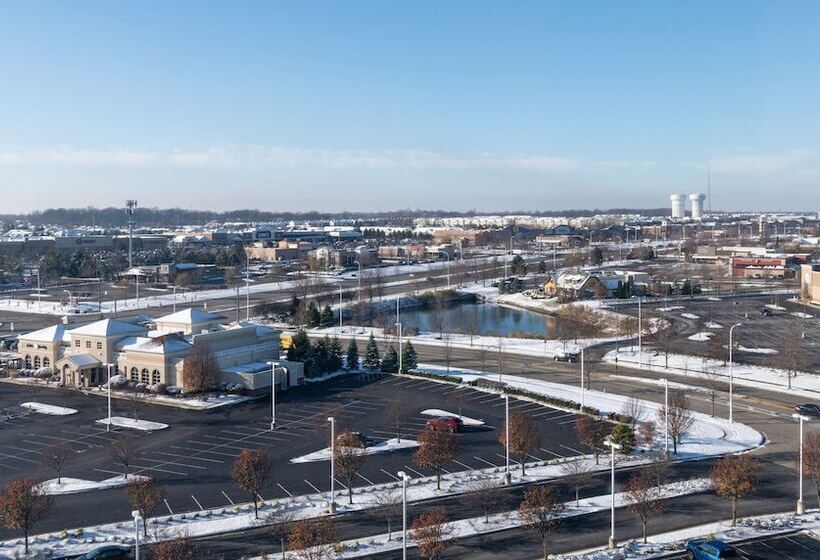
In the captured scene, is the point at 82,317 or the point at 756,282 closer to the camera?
the point at 82,317

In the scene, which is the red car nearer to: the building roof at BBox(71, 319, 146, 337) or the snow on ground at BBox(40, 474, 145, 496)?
the snow on ground at BBox(40, 474, 145, 496)

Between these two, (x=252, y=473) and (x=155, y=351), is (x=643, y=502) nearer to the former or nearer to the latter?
(x=252, y=473)

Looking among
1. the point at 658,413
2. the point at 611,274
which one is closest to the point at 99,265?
the point at 611,274

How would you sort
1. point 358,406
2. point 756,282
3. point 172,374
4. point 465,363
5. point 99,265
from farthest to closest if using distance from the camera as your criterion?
point 99,265, point 756,282, point 465,363, point 172,374, point 358,406

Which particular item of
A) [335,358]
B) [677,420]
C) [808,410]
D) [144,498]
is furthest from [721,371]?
[144,498]

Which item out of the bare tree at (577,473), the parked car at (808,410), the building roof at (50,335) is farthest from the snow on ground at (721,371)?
the building roof at (50,335)

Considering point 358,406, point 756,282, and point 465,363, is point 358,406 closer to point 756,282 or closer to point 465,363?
point 465,363
